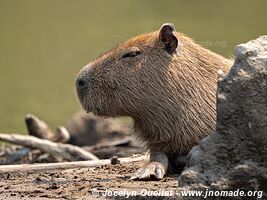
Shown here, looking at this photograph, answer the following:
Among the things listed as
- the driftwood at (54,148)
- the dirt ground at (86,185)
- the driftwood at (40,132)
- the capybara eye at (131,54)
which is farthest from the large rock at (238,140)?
the driftwood at (40,132)

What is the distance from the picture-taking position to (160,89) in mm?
7312

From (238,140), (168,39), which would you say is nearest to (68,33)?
(168,39)

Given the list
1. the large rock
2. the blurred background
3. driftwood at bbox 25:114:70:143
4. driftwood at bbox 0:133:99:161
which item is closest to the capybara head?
the large rock

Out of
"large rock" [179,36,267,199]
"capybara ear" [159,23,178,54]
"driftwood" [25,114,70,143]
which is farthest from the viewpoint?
"driftwood" [25,114,70,143]

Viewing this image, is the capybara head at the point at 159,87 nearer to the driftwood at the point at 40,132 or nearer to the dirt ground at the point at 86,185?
the dirt ground at the point at 86,185

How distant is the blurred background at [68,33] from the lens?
18516mm

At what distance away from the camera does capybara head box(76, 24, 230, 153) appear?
7.23 meters

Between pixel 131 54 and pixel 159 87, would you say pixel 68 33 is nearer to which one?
pixel 131 54

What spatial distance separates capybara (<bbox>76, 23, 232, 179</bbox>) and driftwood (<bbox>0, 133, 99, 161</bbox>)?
8.25ft

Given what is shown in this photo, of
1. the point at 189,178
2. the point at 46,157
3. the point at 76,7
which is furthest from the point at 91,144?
the point at 76,7

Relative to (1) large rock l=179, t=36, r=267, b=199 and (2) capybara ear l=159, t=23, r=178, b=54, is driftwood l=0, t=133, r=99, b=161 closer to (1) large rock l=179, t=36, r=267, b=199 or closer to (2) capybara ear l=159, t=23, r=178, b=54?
(2) capybara ear l=159, t=23, r=178, b=54

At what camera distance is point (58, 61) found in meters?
24.0

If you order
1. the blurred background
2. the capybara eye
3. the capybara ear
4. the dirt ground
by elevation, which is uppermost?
the blurred background

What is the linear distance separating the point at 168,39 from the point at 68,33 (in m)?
19.9
